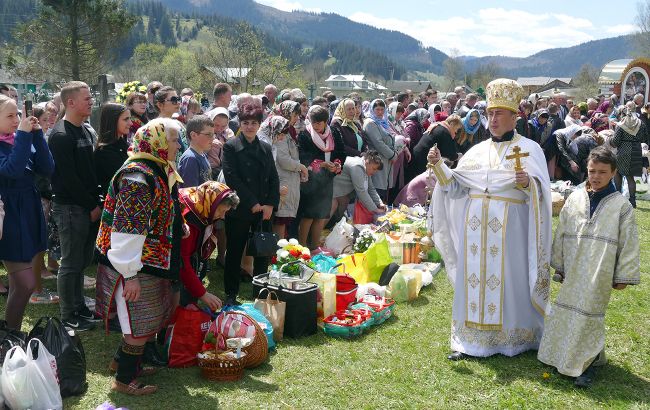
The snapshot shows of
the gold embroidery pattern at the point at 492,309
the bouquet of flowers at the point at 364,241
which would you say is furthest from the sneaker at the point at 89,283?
the gold embroidery pattern at the point at 492,309

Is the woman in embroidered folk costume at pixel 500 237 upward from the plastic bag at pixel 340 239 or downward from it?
upward

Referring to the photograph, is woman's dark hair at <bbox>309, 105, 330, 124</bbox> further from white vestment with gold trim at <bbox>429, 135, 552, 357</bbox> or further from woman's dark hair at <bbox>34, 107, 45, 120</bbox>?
woman's dark hair at <bbox>34, 107, 45, 120</bbox>

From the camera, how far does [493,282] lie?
518 cm

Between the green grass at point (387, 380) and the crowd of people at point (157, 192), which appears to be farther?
the green grass at point (387, 380)

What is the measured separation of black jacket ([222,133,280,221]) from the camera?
6324 millimetres

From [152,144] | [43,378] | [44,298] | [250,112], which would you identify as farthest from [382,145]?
[43,378]

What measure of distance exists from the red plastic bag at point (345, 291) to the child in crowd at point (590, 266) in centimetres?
203

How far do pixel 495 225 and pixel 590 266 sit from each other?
0.77 m

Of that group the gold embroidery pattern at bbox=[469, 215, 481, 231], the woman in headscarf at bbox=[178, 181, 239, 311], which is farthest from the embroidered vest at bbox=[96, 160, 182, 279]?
the gold embroidery pattern at bbox=[469, 215, 481, 231]

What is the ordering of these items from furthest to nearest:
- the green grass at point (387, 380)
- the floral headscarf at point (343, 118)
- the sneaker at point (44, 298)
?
the floral headscarf at point (343, 118)
the sneaker at point (44, 298)
the green grass at point (387, 380)

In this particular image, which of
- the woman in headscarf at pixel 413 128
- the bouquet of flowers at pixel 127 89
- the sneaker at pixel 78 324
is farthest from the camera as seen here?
the woman in headscarf at pixel 413 128

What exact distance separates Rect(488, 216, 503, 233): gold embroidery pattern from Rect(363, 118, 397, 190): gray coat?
4932 millimetres

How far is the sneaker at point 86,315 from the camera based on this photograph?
566cm

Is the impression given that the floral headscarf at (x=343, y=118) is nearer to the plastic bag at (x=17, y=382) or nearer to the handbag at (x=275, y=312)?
the handbag at (x=275, y=312)
